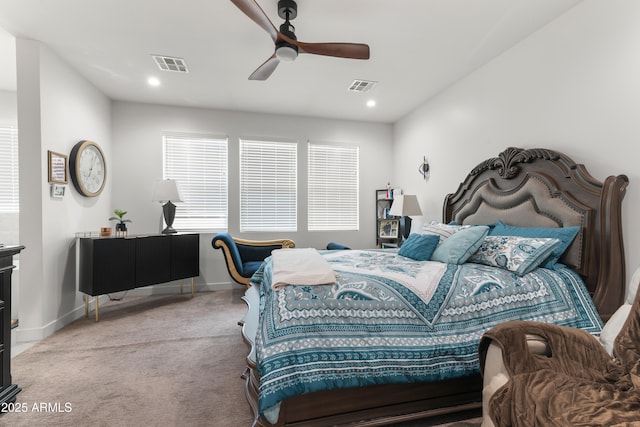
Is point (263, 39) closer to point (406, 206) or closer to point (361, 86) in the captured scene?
point (361, 86)

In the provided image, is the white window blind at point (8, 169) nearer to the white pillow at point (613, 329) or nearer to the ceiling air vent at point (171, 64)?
the ceiling air vent at point (171, 64)

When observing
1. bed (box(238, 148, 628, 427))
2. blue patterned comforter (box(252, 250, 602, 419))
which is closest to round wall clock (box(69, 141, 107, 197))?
bed (box(238, 148, 628, 427))

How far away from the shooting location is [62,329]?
311cm

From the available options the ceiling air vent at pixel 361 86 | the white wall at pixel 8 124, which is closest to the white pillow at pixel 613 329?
the ceiling air vent at pixel 361 86

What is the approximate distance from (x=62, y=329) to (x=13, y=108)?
2958 millimetres

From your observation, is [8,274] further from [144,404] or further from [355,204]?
[355,204]

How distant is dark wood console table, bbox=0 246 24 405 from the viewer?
1844mm

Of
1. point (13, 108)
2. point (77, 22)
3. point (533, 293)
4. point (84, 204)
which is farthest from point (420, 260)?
point (13, 108)

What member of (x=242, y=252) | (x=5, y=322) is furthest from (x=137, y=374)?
(x=242, y=252)

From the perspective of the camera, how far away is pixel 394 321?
1.71 m

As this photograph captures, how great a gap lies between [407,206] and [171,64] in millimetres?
3263

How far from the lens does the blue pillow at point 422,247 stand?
2697 mm

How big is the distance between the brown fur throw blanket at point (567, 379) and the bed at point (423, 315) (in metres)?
0.37

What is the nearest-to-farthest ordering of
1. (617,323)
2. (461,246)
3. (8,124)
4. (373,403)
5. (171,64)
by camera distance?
(617,323)
(373,403)
(461,246)
(171,64)
(8,124)
